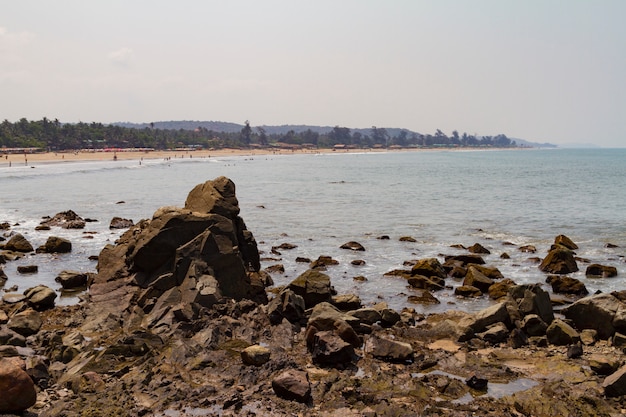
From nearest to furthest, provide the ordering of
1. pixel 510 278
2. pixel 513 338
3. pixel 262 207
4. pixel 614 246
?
pixel 513 338 < pixel 510 278 < pixel 614 246 < pixel 262 207

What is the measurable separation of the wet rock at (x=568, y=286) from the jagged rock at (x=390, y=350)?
9.61 m

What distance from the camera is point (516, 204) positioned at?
49562 millimetres

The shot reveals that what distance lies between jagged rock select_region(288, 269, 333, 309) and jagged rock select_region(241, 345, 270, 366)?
515 cm

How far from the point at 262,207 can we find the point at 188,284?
30.2m

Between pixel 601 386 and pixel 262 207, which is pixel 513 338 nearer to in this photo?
pixel 601 386

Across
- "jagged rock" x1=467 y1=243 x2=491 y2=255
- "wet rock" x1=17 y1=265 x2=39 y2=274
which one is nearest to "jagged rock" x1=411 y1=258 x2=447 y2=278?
"jagged rock" x1=467 y1=243 x2=491 y2=255

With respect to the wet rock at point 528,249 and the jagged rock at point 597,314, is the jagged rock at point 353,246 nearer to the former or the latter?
the wet rock at point 528,249

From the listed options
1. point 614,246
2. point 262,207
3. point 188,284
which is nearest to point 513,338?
point 188,284

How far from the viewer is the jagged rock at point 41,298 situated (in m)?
16.5

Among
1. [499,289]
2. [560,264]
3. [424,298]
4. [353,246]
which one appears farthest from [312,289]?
[560,264]

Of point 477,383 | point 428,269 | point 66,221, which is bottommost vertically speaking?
point 66,221

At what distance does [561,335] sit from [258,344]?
790 centimetres

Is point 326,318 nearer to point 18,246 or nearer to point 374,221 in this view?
point 18,246

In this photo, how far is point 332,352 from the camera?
472 inches
